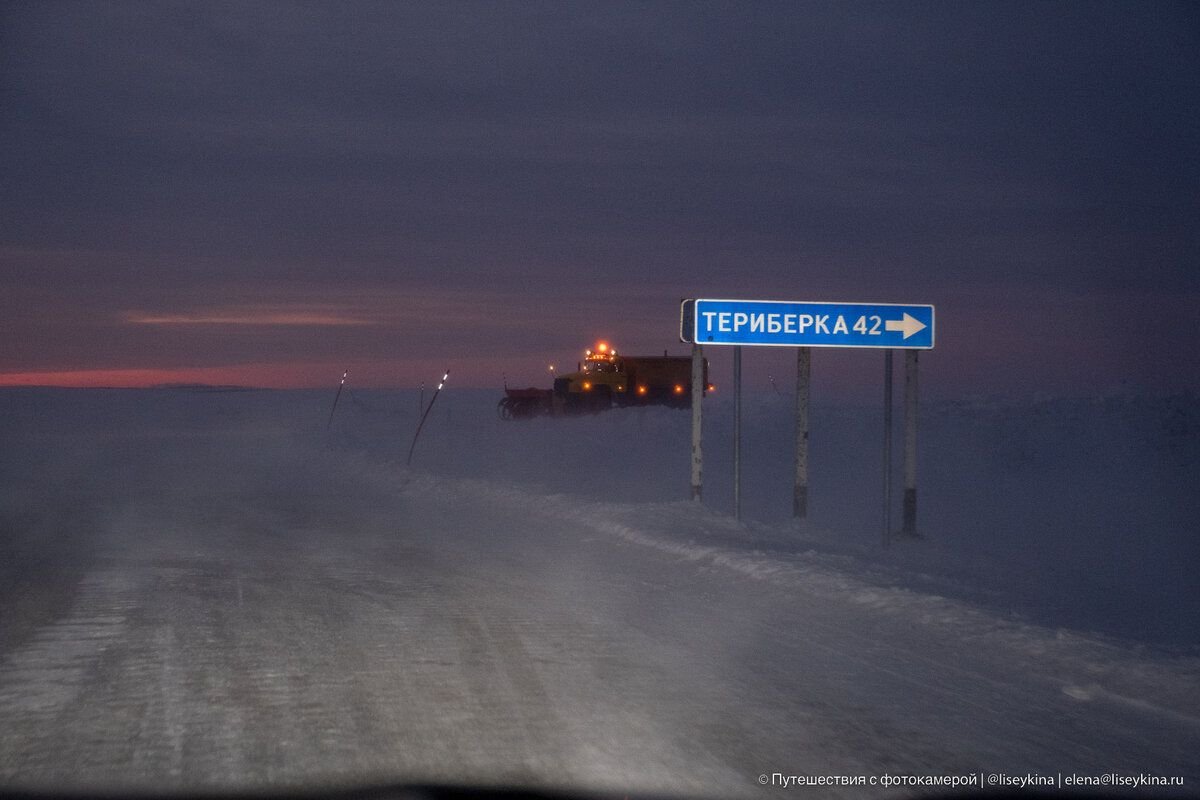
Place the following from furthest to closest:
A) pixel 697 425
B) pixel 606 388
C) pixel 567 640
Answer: pixel 606 388 → pixel 697 425 → pixel 567 640

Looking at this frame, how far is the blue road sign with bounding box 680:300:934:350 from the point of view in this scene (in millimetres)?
16078

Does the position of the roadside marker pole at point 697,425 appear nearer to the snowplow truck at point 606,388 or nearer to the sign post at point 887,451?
the sign post at point 887,451

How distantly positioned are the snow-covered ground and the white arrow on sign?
10.2 ft

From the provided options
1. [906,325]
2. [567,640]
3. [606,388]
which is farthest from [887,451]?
[606,388]

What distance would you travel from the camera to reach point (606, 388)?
47562 millimetres

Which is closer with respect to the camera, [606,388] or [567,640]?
[567,640]

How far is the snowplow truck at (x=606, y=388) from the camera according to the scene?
→ 46938 millimetres

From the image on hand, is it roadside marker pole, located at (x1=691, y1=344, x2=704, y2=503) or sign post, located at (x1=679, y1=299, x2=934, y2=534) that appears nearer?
sign post, located at (x1=679, y1=299, x2=934, y2=534)

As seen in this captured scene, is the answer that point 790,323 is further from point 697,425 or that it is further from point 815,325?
point 697,425

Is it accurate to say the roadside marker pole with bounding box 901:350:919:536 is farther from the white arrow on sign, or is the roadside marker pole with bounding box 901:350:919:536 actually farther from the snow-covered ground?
the white arrow on sign

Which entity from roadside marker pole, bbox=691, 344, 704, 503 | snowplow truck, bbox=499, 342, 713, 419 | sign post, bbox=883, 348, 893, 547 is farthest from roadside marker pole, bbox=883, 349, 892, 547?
snowplow truck, bbox=499, 342, 713, 419

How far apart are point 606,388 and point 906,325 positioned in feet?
104

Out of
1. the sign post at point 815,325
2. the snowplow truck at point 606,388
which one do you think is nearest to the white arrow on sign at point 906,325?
the sign post at point 815,325

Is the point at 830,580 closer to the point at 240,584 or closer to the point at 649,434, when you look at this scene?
the point at 240,584
